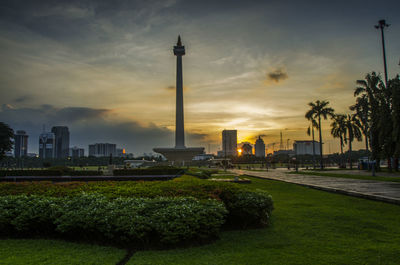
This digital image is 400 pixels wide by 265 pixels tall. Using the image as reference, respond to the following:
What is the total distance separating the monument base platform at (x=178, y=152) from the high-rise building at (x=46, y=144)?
320ft

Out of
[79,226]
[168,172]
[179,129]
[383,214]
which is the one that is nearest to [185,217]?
[79,226]

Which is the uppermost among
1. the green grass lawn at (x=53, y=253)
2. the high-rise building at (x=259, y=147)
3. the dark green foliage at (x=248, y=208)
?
the high-rise building at (x=259, y=147)

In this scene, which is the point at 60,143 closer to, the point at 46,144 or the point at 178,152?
the point at 46,144

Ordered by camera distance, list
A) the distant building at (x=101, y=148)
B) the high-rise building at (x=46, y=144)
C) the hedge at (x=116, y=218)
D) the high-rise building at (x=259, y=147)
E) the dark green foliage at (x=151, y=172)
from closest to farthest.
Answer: the hedge at (x=116, y=218)
the dark green foliage at (x=151, y=172)
the high-rise building at (x=46, y=144)
the distant building at (x=101, y=148)
the high-rise building at (x=259, y=147)

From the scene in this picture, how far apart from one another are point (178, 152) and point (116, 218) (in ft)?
137

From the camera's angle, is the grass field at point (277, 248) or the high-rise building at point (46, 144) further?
the high-rise building at point (46, 144)

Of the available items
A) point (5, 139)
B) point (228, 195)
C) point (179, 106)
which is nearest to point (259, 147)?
point (179, 106)

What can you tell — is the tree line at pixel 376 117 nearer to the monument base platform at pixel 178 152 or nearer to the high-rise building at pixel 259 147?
the monument base platform at pixel 178 152

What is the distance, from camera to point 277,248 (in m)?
5.26

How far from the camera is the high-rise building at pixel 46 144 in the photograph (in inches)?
5031

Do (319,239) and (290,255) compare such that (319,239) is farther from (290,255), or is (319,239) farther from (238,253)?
(238,253)

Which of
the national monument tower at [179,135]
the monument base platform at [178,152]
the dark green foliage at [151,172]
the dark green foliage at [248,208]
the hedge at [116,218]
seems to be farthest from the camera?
the national monument tower at [179,135]

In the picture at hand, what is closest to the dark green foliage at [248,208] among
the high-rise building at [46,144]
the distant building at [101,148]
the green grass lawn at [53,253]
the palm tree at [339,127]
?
the green grass lawn at [53,253]

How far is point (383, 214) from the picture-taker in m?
8.07
